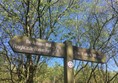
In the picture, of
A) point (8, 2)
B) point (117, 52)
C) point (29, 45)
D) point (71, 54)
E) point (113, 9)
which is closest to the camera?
point (29, 45)

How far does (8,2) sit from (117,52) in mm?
10033

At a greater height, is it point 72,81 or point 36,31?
point 36,31

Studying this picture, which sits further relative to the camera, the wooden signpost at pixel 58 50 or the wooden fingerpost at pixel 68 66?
the wooden fingerpost at pixel 68 66

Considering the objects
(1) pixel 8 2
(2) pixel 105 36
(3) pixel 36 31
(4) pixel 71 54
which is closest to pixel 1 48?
(3) pixel 36 31

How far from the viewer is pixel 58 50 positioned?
7207 mm

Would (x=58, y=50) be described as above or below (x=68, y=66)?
above

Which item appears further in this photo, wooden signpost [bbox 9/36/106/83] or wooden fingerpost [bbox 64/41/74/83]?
wooden fingerpost [bbox 64/41/74/83]

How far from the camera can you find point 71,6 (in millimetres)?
13797

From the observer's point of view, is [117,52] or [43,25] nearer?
[43,25]

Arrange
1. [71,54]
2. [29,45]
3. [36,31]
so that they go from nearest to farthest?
[29,45] < [71,54] < [36,31]

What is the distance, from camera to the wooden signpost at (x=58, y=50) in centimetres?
657

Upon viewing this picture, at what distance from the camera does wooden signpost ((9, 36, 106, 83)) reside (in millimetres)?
6574

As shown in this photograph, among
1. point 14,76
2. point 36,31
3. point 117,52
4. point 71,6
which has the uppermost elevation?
point 71,6

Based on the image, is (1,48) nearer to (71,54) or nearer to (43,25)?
(43,25)
